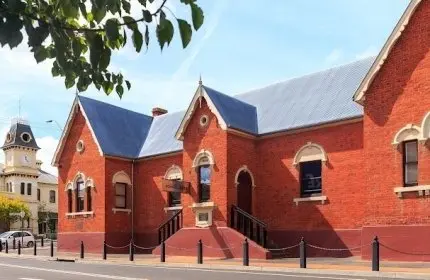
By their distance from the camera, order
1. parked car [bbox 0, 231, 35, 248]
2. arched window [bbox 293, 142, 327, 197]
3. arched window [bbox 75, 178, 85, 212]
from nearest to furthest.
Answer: arched window [bbox 293, 142, 327, 197]
arched window [bbox 75, 178, 85, 212]
parked car [bbox 0, 231, 35, 248]

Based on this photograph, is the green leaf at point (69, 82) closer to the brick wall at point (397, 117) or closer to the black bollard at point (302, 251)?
the black bollard at point (302, 251)

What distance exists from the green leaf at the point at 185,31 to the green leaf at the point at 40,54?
34.2 inches

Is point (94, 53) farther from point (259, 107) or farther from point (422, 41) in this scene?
point (259, 107)

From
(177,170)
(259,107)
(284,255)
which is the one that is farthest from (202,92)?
(284,255)

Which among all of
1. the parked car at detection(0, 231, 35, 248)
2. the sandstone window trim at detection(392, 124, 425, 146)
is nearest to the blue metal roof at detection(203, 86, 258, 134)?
the sandstone window trim at detection(392, 124, 425, 146)

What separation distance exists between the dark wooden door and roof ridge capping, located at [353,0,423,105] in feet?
25.5

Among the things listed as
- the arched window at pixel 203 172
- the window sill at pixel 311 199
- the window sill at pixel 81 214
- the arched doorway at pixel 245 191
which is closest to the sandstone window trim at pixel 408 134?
the window sill at pixel 311 199


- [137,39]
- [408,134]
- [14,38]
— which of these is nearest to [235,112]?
[408,134]

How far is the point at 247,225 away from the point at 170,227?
5592 millimetres

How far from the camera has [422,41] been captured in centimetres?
2003

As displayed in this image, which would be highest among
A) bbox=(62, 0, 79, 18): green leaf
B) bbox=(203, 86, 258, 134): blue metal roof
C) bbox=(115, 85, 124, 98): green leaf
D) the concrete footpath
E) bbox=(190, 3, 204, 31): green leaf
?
bbox=(203, 86, 258, 134): blue metal roof

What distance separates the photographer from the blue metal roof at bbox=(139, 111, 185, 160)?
32.6m

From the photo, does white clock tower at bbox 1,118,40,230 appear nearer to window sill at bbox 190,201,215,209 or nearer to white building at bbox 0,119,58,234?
white building at bbox 0,119,58,234

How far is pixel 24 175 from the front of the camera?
78.7 metres
